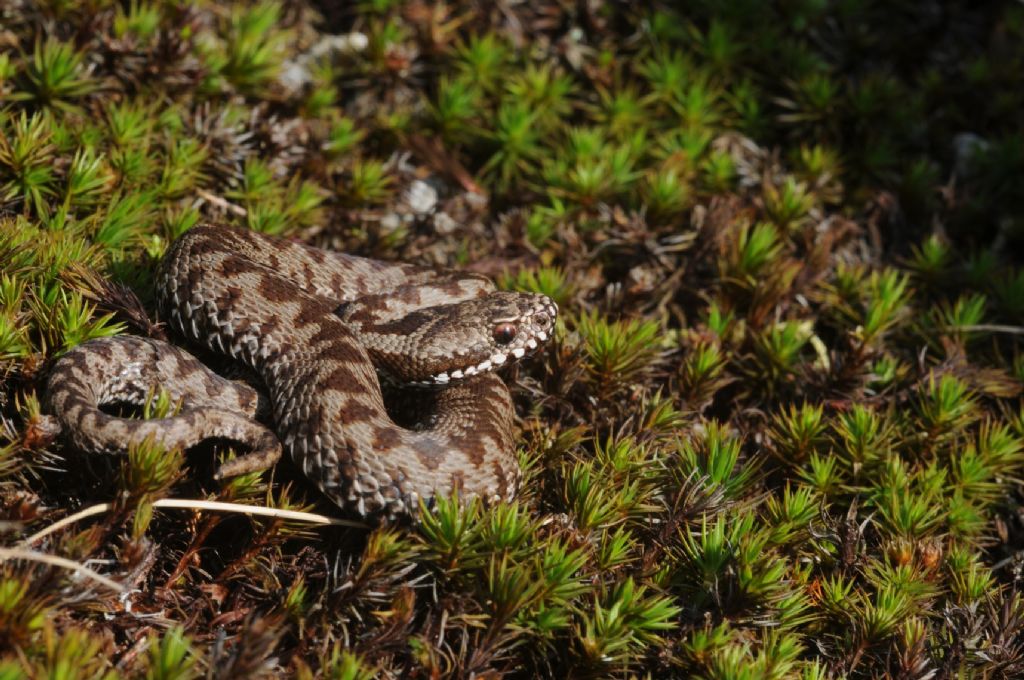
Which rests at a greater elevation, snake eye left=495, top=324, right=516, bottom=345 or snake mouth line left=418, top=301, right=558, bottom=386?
snake eye left=495, top=324, right=516, bottom=345

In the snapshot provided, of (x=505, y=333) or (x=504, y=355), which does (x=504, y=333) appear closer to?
(x=505, y=333)

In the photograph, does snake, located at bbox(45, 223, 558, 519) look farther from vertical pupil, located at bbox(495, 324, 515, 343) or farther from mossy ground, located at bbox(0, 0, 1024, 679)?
mossy ground, located at bbox(0, 0, 1024, 679)

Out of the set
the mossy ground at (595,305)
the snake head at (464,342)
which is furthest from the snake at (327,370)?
the mossy ground at (595,305)

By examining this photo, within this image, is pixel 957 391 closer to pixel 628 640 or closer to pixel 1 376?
pixel 628 640

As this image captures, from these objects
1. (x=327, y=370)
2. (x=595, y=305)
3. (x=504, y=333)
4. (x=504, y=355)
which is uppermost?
(x=327, y=370)

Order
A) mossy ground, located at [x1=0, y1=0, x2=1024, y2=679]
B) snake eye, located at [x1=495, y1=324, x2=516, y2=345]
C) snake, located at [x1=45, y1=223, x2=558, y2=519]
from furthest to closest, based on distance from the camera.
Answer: snake eye, located at [x1=495, y1=324, x2=516, y2=345]
snake, located at [x1=45, y1=223, x2=558, y2=519]
mossy ground, located at [x1=0, y1=0, x2=1024, y2=679]

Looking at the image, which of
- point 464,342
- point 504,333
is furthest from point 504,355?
point 464,342

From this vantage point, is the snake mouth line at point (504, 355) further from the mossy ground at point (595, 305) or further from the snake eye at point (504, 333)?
the mossy ground at point (595, 305)

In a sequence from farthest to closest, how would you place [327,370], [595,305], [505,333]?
[595,305]
[505,333]
[327,370]

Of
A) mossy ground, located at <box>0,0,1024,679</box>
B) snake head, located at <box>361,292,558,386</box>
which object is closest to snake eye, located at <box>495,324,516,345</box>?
snake head, located at <box>361,292,558,386</box>
